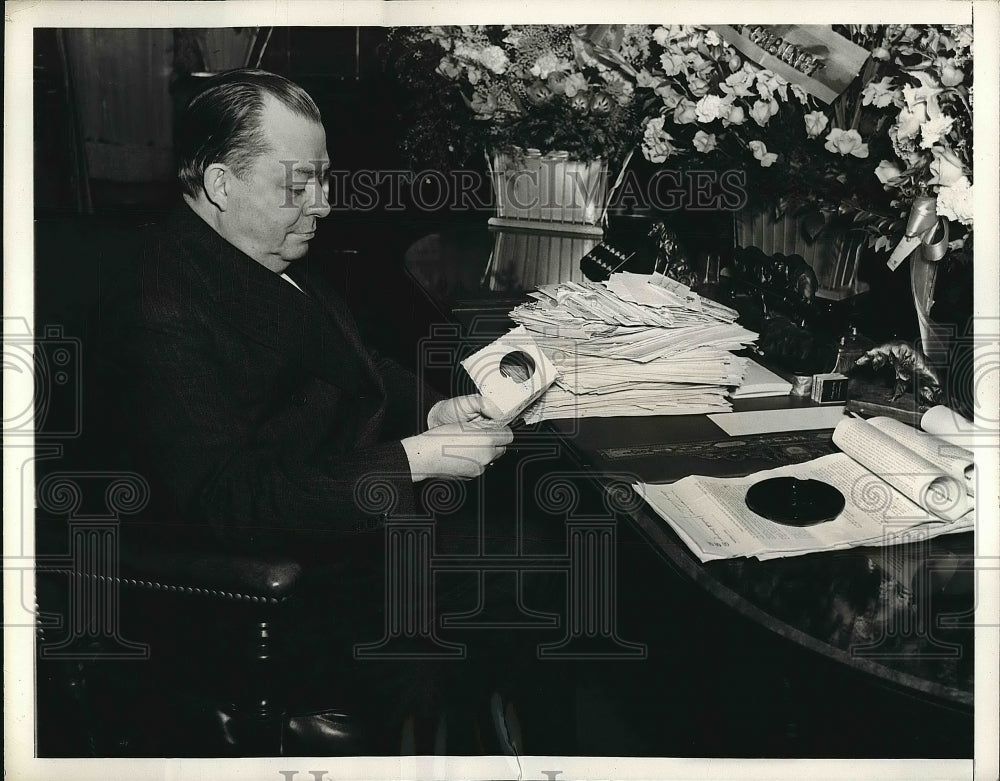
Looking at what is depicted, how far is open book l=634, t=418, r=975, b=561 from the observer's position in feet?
3.85

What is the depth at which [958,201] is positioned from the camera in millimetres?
1559

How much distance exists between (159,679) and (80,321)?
63 cm

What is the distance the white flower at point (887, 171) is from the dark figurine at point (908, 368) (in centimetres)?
30

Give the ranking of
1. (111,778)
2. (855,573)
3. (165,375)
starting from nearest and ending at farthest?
(855,573), (165,375), (111,778)

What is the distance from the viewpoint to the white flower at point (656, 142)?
1.68 m

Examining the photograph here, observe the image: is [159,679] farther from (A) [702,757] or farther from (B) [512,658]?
(A) [702,757]

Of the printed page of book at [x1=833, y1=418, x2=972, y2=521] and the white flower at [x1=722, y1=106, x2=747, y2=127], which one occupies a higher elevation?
the white flower at [x1=722, y1=106, x2=747, y2=127]

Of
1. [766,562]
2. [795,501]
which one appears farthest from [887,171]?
[766,562]

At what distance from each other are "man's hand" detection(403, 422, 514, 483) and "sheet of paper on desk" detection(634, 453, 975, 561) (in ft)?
0.97

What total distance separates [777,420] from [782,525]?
1.22 feet

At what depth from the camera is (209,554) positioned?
123cm

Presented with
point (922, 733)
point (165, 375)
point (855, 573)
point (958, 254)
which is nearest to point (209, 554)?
point (165, 375)

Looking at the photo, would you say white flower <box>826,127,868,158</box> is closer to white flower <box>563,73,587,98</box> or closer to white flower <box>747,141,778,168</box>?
white flower <box>747,141,778,168</box>

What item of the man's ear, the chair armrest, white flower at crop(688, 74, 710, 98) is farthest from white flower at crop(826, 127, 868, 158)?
the chair armrest
